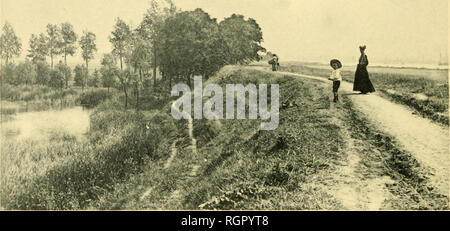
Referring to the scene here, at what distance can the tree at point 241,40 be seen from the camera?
37.1m

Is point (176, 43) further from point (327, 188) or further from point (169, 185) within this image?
point (327, 188)

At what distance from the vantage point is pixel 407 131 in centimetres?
1271

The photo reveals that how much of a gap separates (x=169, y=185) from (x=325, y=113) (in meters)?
6.94

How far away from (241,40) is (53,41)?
19.8 metres

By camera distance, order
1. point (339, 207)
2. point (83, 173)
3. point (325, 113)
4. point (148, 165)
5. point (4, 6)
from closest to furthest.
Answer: point (339, 207) < point (4, 6) < point (325, 113) < point (83, 173) < point (148, 165)

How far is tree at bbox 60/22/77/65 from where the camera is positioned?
3548 cm

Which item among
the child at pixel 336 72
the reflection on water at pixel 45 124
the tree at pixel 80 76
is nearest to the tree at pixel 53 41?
the tree at pixel 80 76

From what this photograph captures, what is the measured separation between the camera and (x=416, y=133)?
12.5 meters

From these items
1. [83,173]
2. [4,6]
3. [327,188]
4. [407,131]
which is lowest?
[83,173]

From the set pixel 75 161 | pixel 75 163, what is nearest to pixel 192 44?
pixel 75 161

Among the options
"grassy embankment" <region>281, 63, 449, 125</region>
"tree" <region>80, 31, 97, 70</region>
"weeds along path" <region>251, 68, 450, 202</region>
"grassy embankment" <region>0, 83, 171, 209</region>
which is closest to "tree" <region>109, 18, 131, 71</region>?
"tree" <region>80, 31, 97, 70</region>

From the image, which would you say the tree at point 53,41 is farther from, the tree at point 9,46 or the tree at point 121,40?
the tree at point 121,40

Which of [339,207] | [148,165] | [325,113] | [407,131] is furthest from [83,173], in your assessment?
[407,131]

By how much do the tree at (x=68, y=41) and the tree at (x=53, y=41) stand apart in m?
0.38
